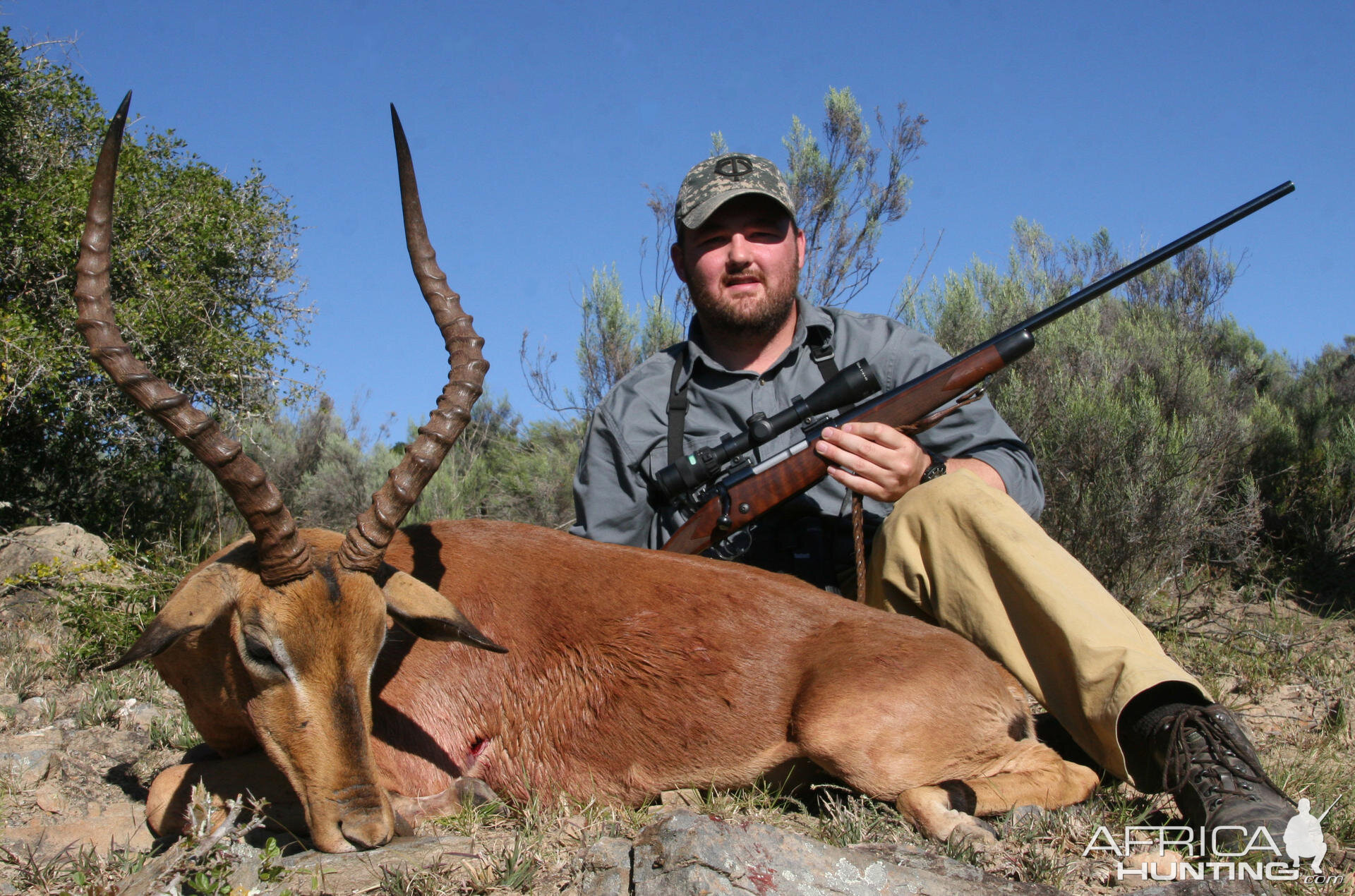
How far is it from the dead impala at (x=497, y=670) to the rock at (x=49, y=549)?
4491mm

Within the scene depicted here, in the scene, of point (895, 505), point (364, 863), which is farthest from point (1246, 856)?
point (364, 863)

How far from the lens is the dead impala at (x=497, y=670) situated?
Result: 10.5 ft

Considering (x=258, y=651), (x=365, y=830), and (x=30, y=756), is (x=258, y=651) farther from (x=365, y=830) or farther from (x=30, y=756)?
(x=30, y=756)

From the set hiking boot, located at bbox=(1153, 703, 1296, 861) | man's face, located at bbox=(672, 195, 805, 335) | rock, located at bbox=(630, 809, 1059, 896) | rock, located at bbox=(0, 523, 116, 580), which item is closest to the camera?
rock, located at bbox=(630, 809, 1059, 896)

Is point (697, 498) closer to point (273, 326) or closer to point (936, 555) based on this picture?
point (936, 555)

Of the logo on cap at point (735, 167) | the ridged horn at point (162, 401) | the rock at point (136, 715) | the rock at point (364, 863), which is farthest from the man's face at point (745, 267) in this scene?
the rock at point (136, 715)

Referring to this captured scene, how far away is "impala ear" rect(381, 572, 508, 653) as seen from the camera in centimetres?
348

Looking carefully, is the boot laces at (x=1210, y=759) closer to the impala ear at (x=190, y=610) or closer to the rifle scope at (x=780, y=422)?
the rifle scope at (x=780, y=422)

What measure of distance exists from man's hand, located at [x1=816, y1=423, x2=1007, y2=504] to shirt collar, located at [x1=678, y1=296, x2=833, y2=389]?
1.09 meters

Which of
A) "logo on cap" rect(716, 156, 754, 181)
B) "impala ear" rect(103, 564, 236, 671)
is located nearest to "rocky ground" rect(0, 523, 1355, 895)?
"impala ear" rect(103, 564, 236, 671)

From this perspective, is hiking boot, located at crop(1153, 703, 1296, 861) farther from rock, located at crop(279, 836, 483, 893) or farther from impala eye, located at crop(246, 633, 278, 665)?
impala eye, located at crop(246, 633, 278, 665)

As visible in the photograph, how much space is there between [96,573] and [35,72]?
5815mm

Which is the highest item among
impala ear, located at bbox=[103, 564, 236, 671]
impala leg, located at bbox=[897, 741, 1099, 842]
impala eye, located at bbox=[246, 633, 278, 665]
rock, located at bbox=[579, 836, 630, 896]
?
impala ear, located at bbox=[103, 564, 236, 671]

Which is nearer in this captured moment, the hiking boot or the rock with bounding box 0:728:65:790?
the hiking boot
